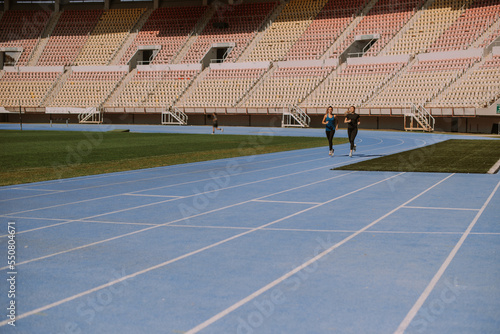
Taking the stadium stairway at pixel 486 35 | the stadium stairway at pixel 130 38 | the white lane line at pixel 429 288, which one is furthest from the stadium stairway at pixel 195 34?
the white lane line at pixel 429 288

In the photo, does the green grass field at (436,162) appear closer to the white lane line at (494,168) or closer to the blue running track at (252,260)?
the white lane line at (494,168)

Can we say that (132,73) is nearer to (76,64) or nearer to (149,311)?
(76,64)

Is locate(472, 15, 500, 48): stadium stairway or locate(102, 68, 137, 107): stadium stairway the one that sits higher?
locate(472, 15, 500, 48): stadium stairway

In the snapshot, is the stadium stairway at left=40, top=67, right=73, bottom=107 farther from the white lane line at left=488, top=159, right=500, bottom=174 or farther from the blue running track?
the white lane line at left=488, top=159, right=500, bottom=174

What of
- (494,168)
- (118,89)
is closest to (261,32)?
(118,89)

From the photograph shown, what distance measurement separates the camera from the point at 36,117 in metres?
60.6

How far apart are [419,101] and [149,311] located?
4161 centimetres

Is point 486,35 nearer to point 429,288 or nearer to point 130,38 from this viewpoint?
point 130,38

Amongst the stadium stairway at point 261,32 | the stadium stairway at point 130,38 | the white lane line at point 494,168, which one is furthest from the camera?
the stadium stairway at point 130,38

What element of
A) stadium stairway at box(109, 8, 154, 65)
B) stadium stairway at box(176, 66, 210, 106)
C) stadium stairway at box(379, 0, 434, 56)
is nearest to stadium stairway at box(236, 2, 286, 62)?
stadium stairway at box(176, 66, 210, 106)

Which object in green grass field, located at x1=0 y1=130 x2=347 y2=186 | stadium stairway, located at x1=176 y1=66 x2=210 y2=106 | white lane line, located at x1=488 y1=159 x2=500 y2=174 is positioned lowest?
white lane line, located at x1=488 y1=159 x2=500 y2=174

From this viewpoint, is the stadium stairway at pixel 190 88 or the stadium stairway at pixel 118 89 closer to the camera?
the stadium stairway at pixel 190 88

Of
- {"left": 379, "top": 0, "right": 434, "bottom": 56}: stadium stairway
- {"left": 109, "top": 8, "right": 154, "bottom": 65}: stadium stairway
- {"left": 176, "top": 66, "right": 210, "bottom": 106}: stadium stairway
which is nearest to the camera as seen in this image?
{"left": 379, "top": 0, "right": 434, "bottom": 56}: stadium stairway

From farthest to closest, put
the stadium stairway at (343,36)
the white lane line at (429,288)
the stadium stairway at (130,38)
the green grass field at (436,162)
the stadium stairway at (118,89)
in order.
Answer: the stadium stairway at (130,38) → the stadium stairway at (118,89) → the stadium stairway at (343,36) → the green grass field at (436,162) → the white lane line at (429,288)
